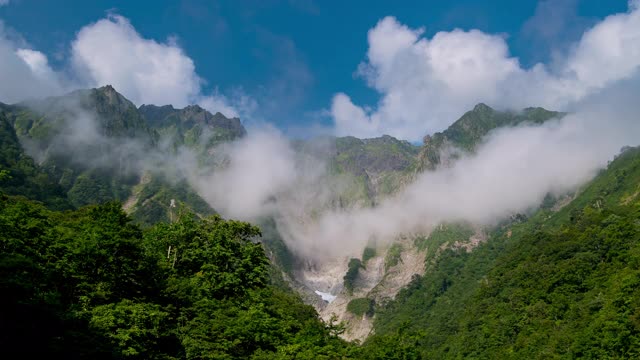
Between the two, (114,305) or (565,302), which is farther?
(565,302)

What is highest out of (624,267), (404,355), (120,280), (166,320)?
(624,267)

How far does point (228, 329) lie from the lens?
46.8m

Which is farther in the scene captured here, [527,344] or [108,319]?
[527,344]

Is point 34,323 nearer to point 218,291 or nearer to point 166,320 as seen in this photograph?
point 166,320

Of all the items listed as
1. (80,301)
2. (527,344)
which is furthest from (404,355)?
(527,344)

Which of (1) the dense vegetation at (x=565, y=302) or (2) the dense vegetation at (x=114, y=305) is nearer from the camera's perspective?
(2) the dense vegetation at (x=114, y=305)

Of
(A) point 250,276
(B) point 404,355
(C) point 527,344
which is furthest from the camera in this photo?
(C) point 527,344

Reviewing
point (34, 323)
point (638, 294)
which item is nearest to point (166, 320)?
point (34, 323)

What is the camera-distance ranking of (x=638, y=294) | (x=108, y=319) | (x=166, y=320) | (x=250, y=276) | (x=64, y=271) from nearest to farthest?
(x=108, y=319) < (x=64, y=271) < (x=166, y=320) < (x=250, y=276) < (x=638, y=294)

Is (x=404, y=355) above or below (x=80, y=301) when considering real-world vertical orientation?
below

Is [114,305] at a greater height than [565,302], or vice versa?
[565,302]

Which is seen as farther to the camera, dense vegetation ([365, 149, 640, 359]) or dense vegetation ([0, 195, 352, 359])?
dense vegetation ([365, 149, 640, 359])

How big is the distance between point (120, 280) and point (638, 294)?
10020cm

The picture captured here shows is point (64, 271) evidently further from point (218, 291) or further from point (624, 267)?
point (624, 267)
